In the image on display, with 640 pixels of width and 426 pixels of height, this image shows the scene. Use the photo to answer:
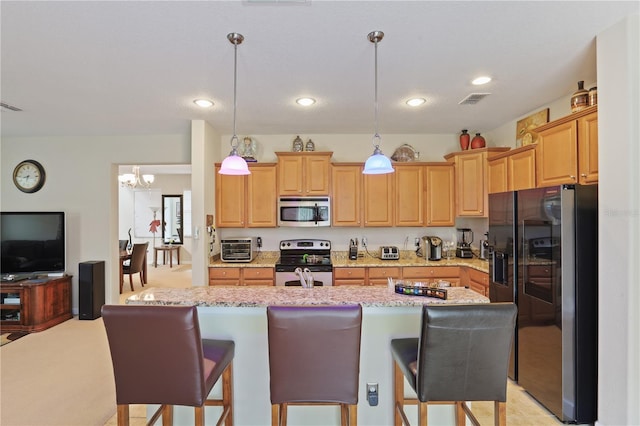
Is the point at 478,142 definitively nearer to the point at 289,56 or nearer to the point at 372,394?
the point at 289,56

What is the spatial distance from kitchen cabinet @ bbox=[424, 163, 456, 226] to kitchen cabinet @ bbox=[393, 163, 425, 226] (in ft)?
0.33

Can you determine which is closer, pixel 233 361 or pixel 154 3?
pixel 154 3

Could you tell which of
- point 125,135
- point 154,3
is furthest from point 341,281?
point 125,135

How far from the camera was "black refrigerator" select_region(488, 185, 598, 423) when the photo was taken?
7.05ft

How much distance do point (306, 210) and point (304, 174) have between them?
472mm

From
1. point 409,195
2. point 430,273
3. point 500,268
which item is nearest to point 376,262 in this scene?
point 430,273

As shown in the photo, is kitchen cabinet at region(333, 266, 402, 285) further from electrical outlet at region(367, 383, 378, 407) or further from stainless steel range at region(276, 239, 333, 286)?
electrical outlet at region(367, 383, 378, 407)

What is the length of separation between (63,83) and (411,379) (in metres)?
3.45

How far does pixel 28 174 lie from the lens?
4469 millimetres

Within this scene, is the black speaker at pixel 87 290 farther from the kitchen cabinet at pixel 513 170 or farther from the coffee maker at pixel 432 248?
the kitchen cabinet at pixel 513 170

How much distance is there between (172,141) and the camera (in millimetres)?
4387

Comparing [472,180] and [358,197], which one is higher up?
[472,180]

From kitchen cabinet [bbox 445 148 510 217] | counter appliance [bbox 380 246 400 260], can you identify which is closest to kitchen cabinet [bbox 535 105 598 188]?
kitchen cabinet [bbox 445 148 510 217]

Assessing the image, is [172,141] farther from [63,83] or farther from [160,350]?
[160,350]
